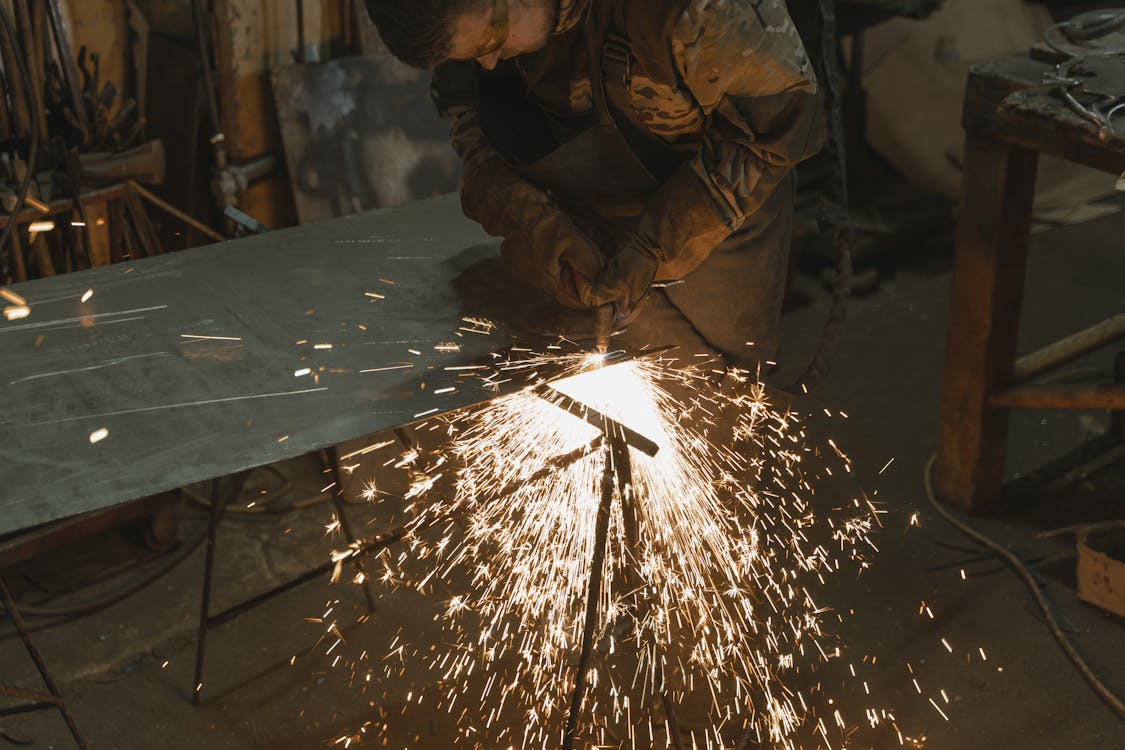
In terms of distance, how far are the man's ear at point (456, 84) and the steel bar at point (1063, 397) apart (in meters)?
1.94

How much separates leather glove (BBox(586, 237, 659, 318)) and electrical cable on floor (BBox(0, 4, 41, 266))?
79.0 inches

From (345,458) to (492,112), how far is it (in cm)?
167

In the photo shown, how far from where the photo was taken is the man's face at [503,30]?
211 centimetres

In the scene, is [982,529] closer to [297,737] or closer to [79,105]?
[297,737]

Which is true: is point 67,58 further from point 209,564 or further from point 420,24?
point 420,24

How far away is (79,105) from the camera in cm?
387

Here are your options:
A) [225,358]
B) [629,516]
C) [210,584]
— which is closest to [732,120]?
[629,516]

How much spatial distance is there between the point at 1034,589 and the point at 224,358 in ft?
8.00

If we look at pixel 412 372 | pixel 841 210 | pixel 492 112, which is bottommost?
pixel 412 372

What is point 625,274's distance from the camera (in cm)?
252

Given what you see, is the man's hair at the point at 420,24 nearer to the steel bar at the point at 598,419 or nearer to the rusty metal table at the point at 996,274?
the steel bar at the point at 598,419

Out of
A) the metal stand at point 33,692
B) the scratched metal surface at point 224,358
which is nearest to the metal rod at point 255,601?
the metal stand at point 33,692

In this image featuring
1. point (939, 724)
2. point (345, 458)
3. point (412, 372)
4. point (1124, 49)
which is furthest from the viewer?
point (345, 458)

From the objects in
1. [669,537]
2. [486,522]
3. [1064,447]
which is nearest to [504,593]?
[486,522]
